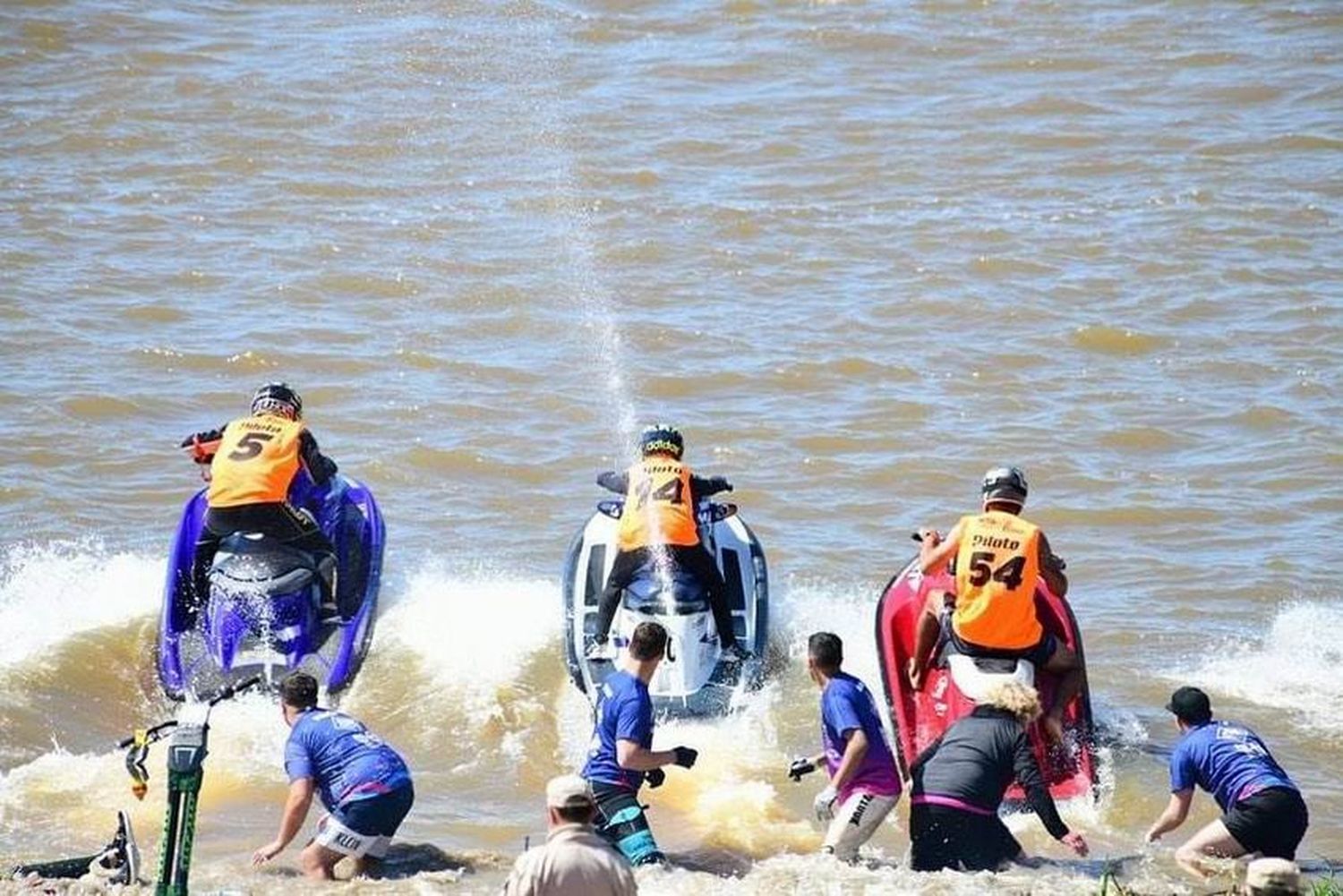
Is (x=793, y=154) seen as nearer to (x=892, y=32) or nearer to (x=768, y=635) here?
(x=892, y=32)

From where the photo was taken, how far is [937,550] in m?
11.2

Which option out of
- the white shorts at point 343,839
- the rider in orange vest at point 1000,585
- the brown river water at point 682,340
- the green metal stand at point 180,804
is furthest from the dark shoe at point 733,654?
the green metal stand at point 180,804

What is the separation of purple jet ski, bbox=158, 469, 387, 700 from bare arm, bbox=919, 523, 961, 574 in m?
3.48

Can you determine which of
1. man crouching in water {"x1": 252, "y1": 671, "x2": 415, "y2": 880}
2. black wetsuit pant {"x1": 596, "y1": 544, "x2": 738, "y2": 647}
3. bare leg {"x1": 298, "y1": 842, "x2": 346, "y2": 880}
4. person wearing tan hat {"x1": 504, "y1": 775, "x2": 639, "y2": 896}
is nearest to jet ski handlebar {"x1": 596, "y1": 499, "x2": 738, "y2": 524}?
black wetsuit pant {"x1": 596, "y1": 544, "x2": 738, "y2": 647}

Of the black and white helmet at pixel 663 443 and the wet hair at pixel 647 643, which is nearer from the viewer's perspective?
the wet hair at pixel 647 643

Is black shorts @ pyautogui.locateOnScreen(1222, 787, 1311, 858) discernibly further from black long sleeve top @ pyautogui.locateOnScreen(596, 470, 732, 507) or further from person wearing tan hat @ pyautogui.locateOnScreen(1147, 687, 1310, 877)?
black long sleeve top @ pyautogui.locateOnScreen(596, 470, 732, 507)

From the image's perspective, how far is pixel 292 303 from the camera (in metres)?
20.3

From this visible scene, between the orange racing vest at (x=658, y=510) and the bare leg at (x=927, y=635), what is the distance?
4.83ft

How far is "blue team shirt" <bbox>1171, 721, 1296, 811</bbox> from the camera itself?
9.71 m

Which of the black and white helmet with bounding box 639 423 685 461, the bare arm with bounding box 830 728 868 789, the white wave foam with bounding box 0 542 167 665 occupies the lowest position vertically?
the white wave foam with bounding box 0 542 167 665

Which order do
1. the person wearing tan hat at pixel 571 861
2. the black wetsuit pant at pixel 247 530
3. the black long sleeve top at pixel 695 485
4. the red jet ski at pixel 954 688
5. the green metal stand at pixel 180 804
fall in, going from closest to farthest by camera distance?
1. the person wearing tan hat at pixel 571 861
2. the green metal stand at pixel 180 804
3. the red jet ski at pixel 954 688
4. the black wetsuit pant at pixel 247 530
5. the black long sleeve top at pixel 695 485

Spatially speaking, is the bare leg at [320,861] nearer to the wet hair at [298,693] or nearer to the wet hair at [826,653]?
the wet hair at [298,693]

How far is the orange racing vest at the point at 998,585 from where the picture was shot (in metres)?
10.9

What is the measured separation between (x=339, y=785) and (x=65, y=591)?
5570 millimetres
